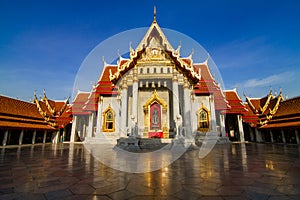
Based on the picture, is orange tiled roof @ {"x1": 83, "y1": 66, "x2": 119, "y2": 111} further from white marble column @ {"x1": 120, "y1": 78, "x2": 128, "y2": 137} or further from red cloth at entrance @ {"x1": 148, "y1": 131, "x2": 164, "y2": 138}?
red cloth at entrance @ {"x1": 148, "y1": 131, "x2": 164, "y2": 138}

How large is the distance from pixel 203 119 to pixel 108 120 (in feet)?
33.4

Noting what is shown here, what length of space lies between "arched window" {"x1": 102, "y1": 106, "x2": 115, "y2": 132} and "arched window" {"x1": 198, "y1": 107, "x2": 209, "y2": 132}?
9.14m

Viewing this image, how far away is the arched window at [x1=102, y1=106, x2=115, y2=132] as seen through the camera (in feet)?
54.4

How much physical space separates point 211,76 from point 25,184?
2013 cm

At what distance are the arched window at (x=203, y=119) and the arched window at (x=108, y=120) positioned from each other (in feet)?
30.0

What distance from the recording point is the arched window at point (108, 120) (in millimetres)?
16594

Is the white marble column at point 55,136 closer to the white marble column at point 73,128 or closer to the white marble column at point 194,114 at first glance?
the white marble column at point 73,128

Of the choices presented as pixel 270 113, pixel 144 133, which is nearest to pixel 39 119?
pixel 144 133

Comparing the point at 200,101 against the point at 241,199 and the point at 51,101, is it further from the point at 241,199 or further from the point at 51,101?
the point at 51,101

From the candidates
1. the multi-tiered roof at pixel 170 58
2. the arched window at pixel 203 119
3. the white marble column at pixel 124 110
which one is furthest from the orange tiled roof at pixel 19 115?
the arched window at pixel 203 119

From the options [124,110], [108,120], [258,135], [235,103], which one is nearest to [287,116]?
[258,135]

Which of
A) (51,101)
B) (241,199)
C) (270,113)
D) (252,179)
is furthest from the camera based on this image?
(51,101)

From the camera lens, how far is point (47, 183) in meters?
2.96

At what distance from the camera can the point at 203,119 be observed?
1641cm
